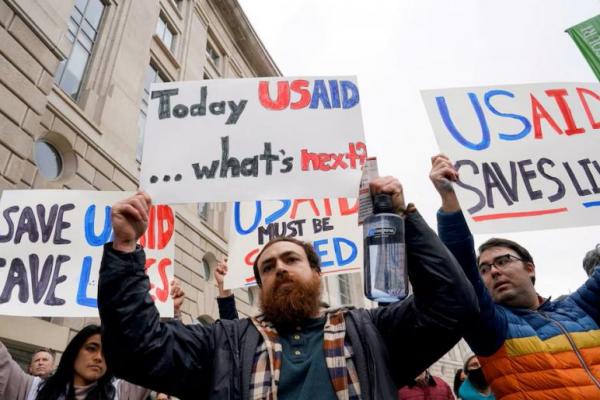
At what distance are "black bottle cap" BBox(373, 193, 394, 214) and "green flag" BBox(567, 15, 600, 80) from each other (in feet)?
10.6

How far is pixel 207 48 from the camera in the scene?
15391 millimetres

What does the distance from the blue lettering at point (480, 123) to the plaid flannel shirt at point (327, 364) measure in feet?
5.28

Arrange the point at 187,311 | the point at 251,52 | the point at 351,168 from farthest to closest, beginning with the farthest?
the point at 251,52, the point at 187,311, the point at 351,168

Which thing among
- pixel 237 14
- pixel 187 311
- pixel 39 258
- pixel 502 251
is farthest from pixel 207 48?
pixel 502 251

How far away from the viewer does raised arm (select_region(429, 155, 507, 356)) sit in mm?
1863

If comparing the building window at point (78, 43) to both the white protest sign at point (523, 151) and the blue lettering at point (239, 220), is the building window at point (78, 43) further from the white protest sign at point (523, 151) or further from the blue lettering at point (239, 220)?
the white protest sign at point (523, 151)

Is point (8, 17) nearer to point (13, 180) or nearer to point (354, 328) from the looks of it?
point (13, 180)

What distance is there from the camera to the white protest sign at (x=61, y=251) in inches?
120

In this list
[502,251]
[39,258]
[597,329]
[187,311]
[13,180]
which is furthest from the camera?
[187,311]

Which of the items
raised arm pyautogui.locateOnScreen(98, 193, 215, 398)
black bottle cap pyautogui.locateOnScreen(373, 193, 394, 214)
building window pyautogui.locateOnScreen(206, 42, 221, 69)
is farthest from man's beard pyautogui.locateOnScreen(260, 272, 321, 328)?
building window pyautogui.locateOnScreen(206, 42, 221, 69)

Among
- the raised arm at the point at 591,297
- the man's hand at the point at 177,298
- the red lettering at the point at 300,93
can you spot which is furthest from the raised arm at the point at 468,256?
the man's hand at the point at 177,298

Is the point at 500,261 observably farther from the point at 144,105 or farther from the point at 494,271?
the point at 144,105

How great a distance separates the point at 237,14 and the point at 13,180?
43.1 ft

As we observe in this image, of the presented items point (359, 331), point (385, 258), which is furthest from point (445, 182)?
point (359, 331)
